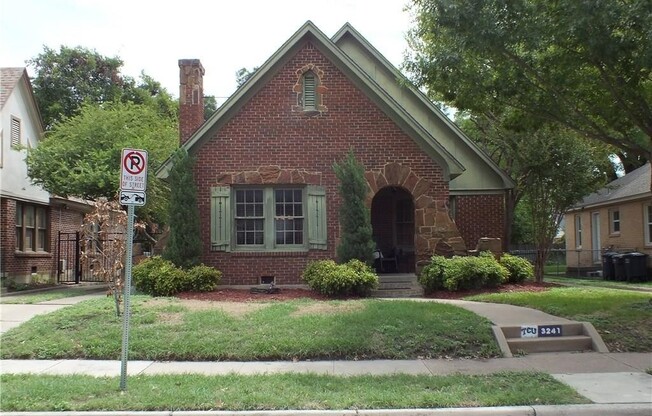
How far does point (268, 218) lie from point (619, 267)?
1478 centimetres

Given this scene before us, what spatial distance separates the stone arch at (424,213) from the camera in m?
14.3

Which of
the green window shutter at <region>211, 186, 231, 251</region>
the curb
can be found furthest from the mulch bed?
the curb

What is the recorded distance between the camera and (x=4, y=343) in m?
8.88

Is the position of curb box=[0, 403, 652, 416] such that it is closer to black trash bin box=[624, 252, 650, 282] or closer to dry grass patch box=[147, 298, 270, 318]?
dry grass patch box=[147, 298, 270, 318]

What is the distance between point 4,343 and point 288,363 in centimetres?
453

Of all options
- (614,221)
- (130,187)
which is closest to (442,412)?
(130,187)

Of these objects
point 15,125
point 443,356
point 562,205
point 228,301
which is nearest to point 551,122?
point 562,205

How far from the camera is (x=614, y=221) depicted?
2512 centimetres

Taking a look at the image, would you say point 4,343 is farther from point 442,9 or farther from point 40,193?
point 40,193

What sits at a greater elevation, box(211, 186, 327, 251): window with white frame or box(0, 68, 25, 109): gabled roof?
box(0, 68, 25, 109): gabled roof

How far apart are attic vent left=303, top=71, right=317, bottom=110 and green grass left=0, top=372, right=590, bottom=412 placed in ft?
28.4

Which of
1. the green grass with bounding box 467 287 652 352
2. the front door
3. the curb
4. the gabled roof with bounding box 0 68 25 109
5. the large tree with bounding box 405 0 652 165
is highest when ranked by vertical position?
the gabled roof with bounding box 0 68 25 109

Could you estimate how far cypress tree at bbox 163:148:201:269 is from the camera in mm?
13523

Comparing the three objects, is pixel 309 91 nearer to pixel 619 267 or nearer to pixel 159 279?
pixel 159 279
